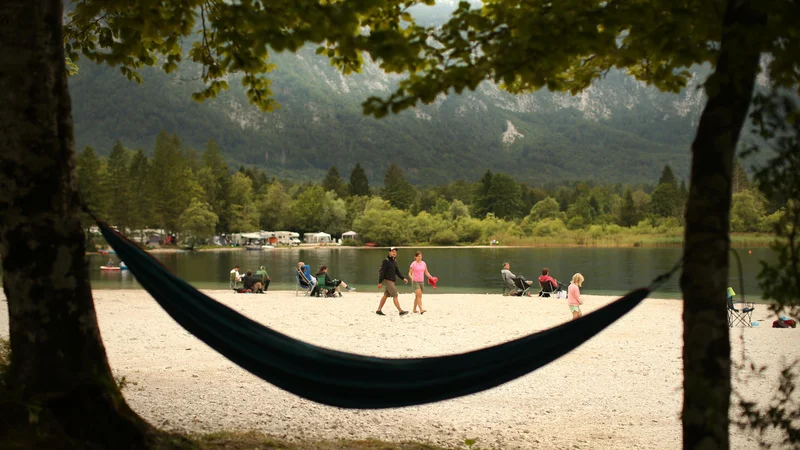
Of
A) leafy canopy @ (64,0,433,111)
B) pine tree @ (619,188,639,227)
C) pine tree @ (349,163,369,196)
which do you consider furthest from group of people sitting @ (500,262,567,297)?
pine tree @ (349,163,369,196)

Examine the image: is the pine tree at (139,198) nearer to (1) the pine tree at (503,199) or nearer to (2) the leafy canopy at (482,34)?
(1) the pine tree at (503,199)

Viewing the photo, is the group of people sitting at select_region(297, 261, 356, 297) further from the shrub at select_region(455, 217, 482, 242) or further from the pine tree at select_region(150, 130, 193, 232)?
the shrub at select_region(455, 217, 482, 242)

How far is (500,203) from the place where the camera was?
108m

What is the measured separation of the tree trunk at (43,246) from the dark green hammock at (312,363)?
269mm

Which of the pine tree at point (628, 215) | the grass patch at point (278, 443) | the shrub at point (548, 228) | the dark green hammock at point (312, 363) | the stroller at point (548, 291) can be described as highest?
the pine tree at point (628, 215)

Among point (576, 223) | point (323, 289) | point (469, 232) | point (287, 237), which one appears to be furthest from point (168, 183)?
point (323, 289)

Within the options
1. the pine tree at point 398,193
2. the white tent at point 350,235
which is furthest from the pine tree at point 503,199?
the white tent at point 350,235

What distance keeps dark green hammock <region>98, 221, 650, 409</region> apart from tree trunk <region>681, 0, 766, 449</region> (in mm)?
838

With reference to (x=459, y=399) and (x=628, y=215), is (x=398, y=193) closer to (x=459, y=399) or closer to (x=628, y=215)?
(x=628, y=215)

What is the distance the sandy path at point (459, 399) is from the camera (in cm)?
475

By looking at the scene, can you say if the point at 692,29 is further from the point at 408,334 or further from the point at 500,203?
the point at 500,203

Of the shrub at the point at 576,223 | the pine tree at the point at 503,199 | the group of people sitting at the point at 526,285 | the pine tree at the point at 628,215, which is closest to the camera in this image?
the group of people sitting at the point at 526,285

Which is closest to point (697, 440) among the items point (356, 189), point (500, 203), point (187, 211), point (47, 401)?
point (47, 401)

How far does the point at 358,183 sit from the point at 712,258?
117227 millimetres
